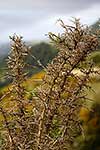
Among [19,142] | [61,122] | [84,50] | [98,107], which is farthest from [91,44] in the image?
[98,107]

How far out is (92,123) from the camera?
10.7m

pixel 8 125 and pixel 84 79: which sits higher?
pixel 84 79

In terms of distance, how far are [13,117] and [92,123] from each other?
20.4ft

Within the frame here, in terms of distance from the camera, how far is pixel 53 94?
4281 millimetres

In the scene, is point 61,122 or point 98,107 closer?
point 61,122

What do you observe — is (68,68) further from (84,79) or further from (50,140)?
(50,140)

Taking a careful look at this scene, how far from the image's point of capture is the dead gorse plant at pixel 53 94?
4.20 m

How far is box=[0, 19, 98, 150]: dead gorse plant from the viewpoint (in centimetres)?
420

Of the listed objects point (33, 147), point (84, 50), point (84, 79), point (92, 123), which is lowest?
point (92, 123)

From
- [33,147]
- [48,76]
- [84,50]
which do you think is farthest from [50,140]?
[84,50]

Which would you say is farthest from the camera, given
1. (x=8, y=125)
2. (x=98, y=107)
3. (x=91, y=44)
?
(x=98, y=107)

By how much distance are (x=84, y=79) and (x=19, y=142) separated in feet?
2.59

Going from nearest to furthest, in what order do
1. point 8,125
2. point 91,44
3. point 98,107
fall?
1. point 91,44
2. point 8,125
3. point 98,107

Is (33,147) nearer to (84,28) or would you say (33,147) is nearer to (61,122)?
(61,122)
